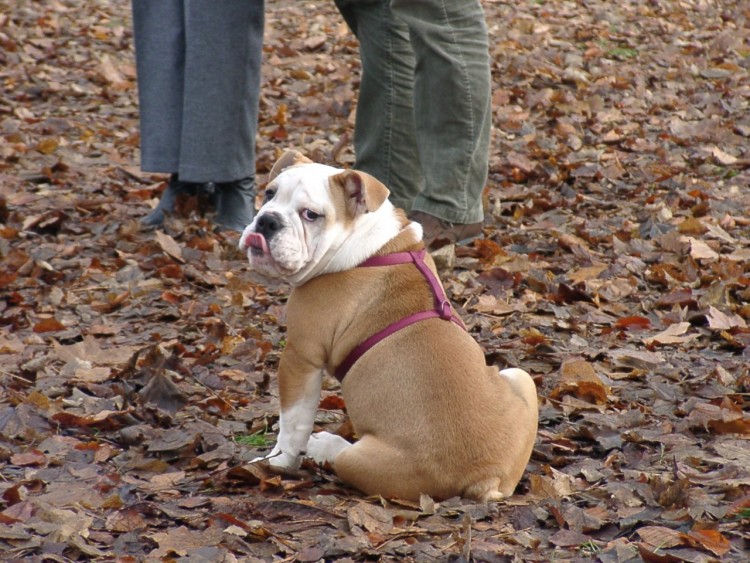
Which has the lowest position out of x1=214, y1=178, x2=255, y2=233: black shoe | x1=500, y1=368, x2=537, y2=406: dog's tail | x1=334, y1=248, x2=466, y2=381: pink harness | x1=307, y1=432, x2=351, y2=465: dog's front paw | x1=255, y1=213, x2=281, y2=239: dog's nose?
x1=214, y1=178, x2=255, y2=233: black shoe

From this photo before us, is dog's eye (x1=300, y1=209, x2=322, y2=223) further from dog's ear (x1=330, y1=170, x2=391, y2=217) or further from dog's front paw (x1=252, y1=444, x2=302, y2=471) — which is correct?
dog's front paw (x1=252, y1=444, x2=302, y2=471)

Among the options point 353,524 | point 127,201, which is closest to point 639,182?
point 127,201

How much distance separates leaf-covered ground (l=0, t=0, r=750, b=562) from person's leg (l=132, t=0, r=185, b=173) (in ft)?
1.39

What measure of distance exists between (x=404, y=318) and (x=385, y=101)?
2.71 metres

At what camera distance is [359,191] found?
3766 mm

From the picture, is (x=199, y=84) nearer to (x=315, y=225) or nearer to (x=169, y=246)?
(x=169, y=246)

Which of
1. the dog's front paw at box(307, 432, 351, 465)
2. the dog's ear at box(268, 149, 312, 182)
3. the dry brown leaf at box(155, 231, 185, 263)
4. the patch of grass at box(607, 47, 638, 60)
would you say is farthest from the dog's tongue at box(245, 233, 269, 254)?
the patch of grass at box(607, 47, 638, 60)

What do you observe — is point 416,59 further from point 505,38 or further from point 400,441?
point 505,38

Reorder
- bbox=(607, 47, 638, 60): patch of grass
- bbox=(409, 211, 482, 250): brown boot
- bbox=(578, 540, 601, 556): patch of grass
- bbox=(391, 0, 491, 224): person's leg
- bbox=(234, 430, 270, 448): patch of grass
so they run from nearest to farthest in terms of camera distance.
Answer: bbox=(578, 540, 601, 556): patch of grass < bbox=(234, 430, 270, 448): patch of grass < bbox=(391, 0, 491, 224): person's leg < bbox=(409, 211, 482, 250): brown boot < bbox=(607, 47, 638, 60): patch of grass

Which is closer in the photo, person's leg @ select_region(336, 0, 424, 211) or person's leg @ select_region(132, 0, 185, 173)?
person's leg @ select_region(336, 0, 424, 211)

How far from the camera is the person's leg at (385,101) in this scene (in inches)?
231

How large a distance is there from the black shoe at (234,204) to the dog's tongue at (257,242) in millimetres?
2826

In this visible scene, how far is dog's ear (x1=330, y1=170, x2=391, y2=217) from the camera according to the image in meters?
3.73

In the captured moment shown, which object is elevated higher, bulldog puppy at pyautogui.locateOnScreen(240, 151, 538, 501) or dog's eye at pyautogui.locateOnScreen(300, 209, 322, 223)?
dog's eye at pyautogui.locateOnScreen(300, 209, 322, 223)
